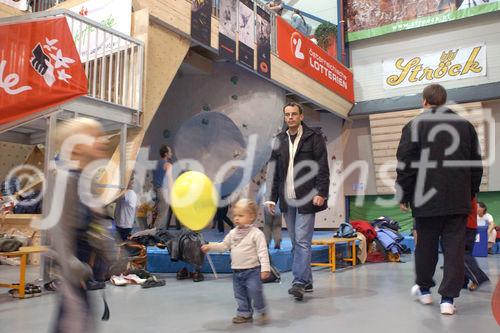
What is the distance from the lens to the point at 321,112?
37.3ft

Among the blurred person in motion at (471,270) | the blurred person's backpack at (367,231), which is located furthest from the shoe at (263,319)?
the blurred person's backpack at (367,231)

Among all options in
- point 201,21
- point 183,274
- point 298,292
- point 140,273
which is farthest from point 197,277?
point 201,21

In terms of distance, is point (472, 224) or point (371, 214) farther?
point (371, 214)

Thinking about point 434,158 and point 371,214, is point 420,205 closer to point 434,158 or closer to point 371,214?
point 434,158

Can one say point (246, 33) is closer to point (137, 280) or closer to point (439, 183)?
point (137, 280)

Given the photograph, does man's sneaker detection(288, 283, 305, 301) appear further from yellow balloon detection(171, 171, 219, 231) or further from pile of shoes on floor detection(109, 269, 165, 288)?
pile of shoes on floor detection(109, 269, 165, 288)

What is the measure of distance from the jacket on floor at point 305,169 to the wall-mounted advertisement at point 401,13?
27.0 feet

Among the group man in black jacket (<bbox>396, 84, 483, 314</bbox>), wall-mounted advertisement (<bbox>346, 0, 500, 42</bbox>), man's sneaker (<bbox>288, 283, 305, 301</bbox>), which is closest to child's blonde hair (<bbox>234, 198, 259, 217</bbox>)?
man's sneaker (<bbox>288, 283, 305, 301</bbox>)

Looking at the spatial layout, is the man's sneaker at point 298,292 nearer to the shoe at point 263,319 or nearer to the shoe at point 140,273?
the shoe at point 263,319

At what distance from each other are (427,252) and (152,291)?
7.39 ft

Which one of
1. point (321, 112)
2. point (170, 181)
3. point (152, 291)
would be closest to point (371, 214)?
point (321, 112)

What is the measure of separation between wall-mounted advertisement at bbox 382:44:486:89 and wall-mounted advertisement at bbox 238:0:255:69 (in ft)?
17.0

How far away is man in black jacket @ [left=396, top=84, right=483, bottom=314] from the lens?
2773 mm

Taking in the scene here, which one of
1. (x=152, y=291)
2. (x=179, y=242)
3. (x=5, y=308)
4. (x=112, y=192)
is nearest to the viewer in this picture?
(x=5, y=308)
